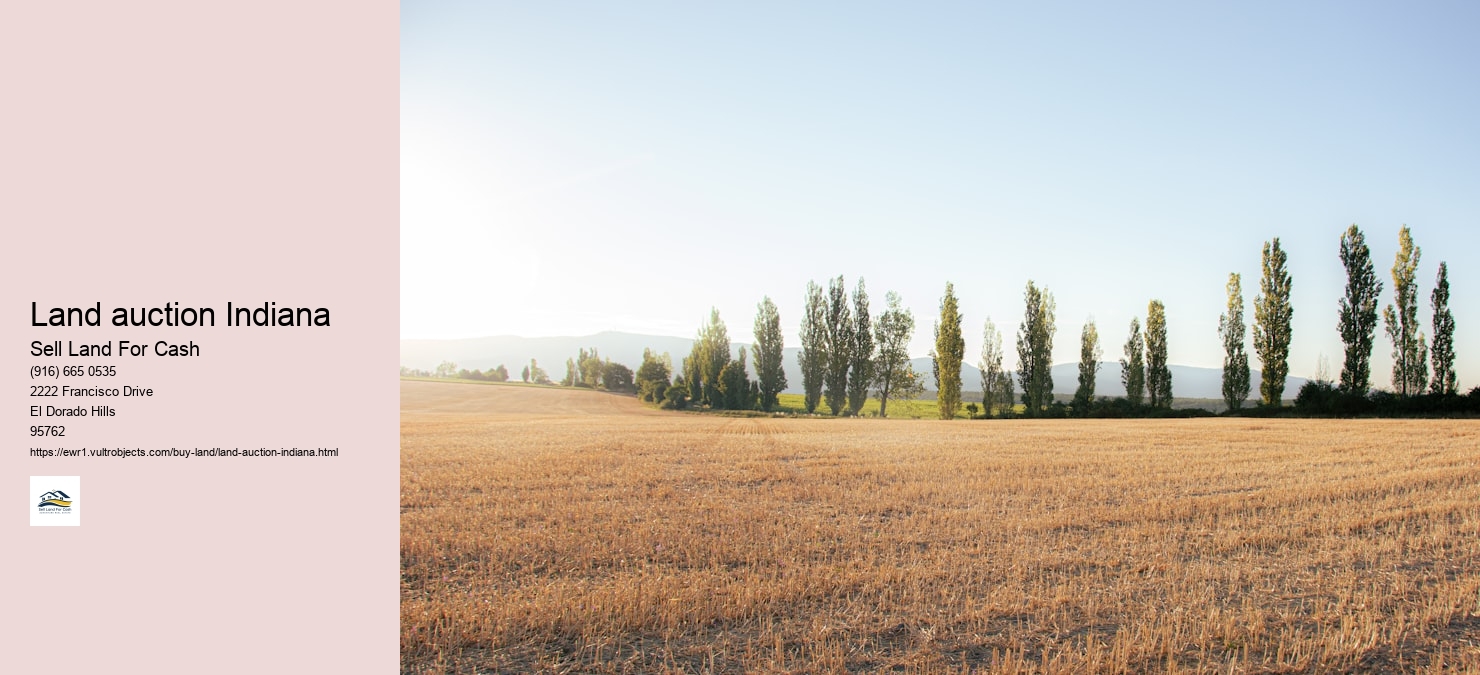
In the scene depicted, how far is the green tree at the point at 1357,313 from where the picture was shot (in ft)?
163

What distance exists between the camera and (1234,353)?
188ft

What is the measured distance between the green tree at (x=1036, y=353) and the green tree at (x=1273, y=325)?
14.0 meters

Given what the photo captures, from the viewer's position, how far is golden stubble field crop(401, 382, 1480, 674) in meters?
6.18

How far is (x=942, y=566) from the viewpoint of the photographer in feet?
28.3

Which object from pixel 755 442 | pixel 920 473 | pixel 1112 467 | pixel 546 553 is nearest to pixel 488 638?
pixel 546 553

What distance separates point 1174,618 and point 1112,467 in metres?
12.0

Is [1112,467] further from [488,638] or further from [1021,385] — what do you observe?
[1021,385]

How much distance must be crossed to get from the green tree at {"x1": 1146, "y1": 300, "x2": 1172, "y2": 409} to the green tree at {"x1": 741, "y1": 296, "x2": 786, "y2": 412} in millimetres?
31161
